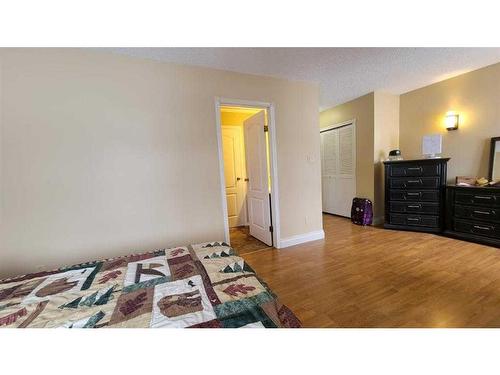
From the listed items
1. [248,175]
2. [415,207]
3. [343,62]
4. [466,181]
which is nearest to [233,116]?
[248,175]

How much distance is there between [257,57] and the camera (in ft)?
7.18

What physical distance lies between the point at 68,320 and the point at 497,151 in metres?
4.66

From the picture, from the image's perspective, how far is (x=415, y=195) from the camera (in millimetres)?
3227

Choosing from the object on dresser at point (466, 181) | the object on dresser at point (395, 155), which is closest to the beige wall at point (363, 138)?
the object on dresser at point (395, 155)

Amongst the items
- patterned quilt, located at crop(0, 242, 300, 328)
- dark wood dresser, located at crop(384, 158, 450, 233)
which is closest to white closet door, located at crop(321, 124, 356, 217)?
dark wood dresser, located at crop(384, 158, 450, 233)

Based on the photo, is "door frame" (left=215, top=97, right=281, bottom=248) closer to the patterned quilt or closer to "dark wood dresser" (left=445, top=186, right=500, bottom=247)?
the patterned quilt

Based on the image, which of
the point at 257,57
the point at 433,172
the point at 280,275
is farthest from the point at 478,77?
the point at 280,275

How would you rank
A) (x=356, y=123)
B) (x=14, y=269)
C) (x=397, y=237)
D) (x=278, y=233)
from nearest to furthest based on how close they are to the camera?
(x=14, y=269), (x=278, y=233), (x=397, y=237), (x=356, y=123)

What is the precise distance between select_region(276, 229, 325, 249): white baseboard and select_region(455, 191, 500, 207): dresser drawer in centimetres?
193

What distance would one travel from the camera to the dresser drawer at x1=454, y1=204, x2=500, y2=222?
2.55 meters

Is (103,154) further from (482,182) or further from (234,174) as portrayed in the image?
(482,182)

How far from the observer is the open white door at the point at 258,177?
9.53 ft

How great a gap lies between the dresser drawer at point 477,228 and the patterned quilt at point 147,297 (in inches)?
132

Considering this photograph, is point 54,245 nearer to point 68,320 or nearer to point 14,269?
point 14,269
